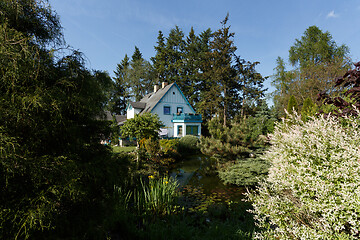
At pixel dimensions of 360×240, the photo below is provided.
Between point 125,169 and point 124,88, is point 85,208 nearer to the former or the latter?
point 125,169

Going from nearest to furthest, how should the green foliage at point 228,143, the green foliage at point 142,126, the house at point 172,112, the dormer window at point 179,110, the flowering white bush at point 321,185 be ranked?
1. the flowering white bush at point 321,185
2. the green foliage at point 228,143
3. the green foliage at point 142,126
4. the house at point 172,112
5. the dormer window at point 179,110

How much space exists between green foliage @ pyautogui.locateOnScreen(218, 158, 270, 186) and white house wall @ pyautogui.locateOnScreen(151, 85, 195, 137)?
13919mm

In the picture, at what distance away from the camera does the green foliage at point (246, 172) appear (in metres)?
6.82

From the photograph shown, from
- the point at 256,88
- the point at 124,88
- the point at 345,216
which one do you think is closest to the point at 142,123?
the point at 345,216

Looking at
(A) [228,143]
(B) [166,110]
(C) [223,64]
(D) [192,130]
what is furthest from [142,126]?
(C) [223,64]

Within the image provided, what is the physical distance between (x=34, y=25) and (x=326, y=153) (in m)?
4.27

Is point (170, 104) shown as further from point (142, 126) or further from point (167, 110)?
point (142, 126)

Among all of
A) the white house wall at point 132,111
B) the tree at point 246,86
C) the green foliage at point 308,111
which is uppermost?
the tree at point 246,86

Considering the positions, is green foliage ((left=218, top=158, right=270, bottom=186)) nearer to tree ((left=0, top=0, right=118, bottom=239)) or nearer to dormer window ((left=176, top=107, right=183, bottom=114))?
tree ((left=0, top=0, right=118, bottom=239))

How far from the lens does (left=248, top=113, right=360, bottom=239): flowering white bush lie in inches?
82.7

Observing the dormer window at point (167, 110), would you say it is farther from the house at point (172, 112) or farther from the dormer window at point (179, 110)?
the dormer window at point (179, 110)

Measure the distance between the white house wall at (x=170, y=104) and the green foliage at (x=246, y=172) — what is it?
13.9m

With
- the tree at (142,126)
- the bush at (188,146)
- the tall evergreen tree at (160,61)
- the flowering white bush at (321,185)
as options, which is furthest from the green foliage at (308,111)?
the tall evergreen tree at (160,61)

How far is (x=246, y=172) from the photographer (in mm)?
7086
